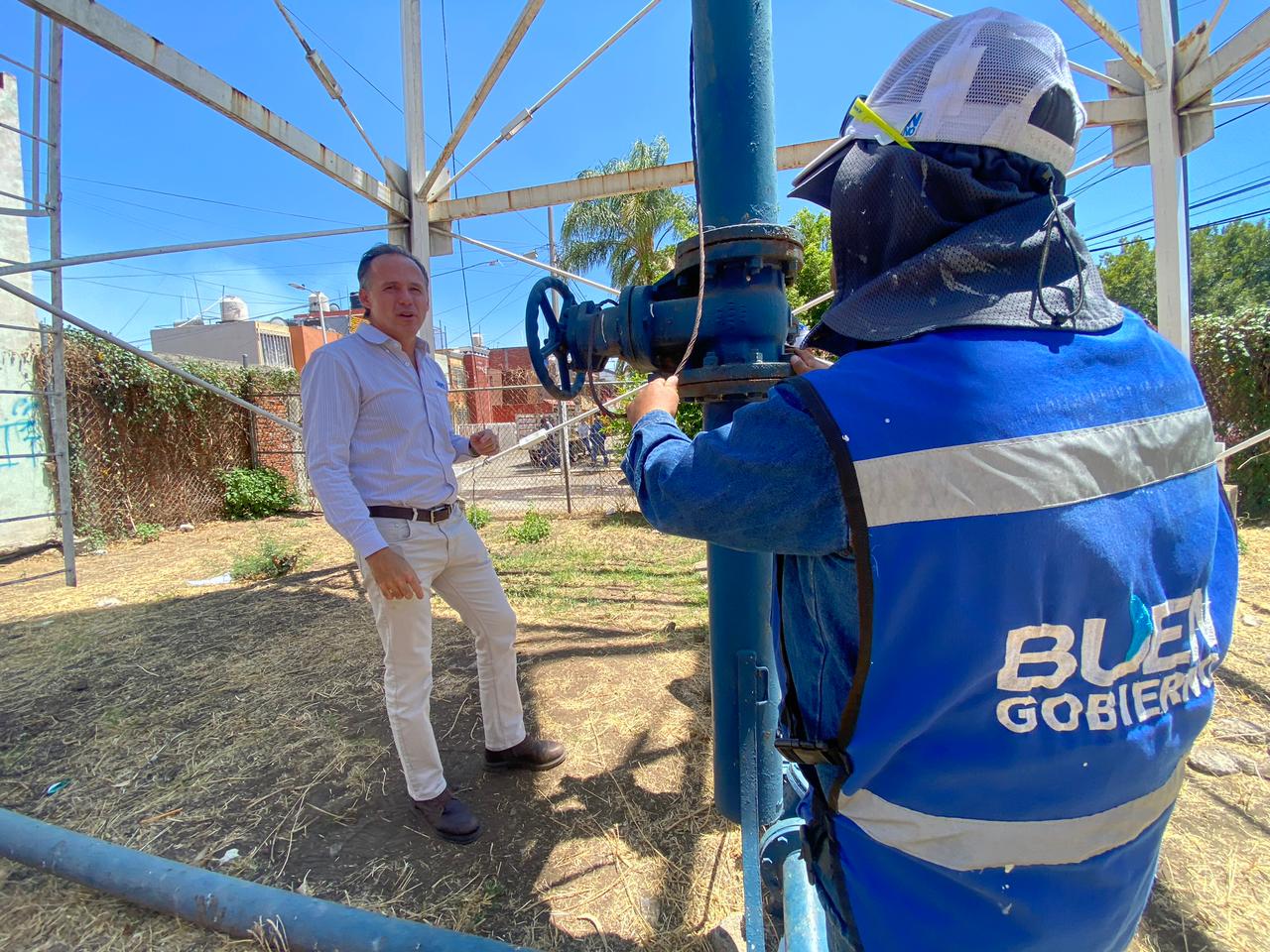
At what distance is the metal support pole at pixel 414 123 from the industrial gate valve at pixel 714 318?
316cm

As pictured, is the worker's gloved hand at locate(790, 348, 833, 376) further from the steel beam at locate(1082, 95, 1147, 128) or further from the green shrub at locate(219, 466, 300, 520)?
the green shrub at locate(219, 466, 300, 520)

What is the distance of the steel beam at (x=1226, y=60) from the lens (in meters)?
2.69

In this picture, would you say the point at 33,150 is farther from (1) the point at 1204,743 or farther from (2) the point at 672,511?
(1) the point at 1204,743

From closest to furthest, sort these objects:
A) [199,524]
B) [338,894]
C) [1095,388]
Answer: [1095,388] → [338,894] → [199,524]

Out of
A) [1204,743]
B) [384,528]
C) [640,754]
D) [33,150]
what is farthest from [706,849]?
[33,150]

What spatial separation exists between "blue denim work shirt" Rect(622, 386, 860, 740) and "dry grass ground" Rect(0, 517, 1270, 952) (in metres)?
1.37

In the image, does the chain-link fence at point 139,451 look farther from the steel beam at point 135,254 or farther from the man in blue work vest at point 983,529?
the man in blue work vest at point 983,529

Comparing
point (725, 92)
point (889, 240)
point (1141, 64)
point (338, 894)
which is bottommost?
point (338, 894)

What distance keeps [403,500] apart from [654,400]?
135cm

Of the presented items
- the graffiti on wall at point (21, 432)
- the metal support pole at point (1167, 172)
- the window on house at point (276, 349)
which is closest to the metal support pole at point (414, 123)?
the metal support pole at point (1167, 172)

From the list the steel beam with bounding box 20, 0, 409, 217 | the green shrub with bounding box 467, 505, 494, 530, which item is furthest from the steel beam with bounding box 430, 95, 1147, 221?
the green shrub with bounding box 467, 505, 494, 530

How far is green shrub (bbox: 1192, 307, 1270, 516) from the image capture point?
6.89m

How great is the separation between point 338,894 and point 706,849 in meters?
1.18

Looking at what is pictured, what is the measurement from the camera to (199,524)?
9578mm
